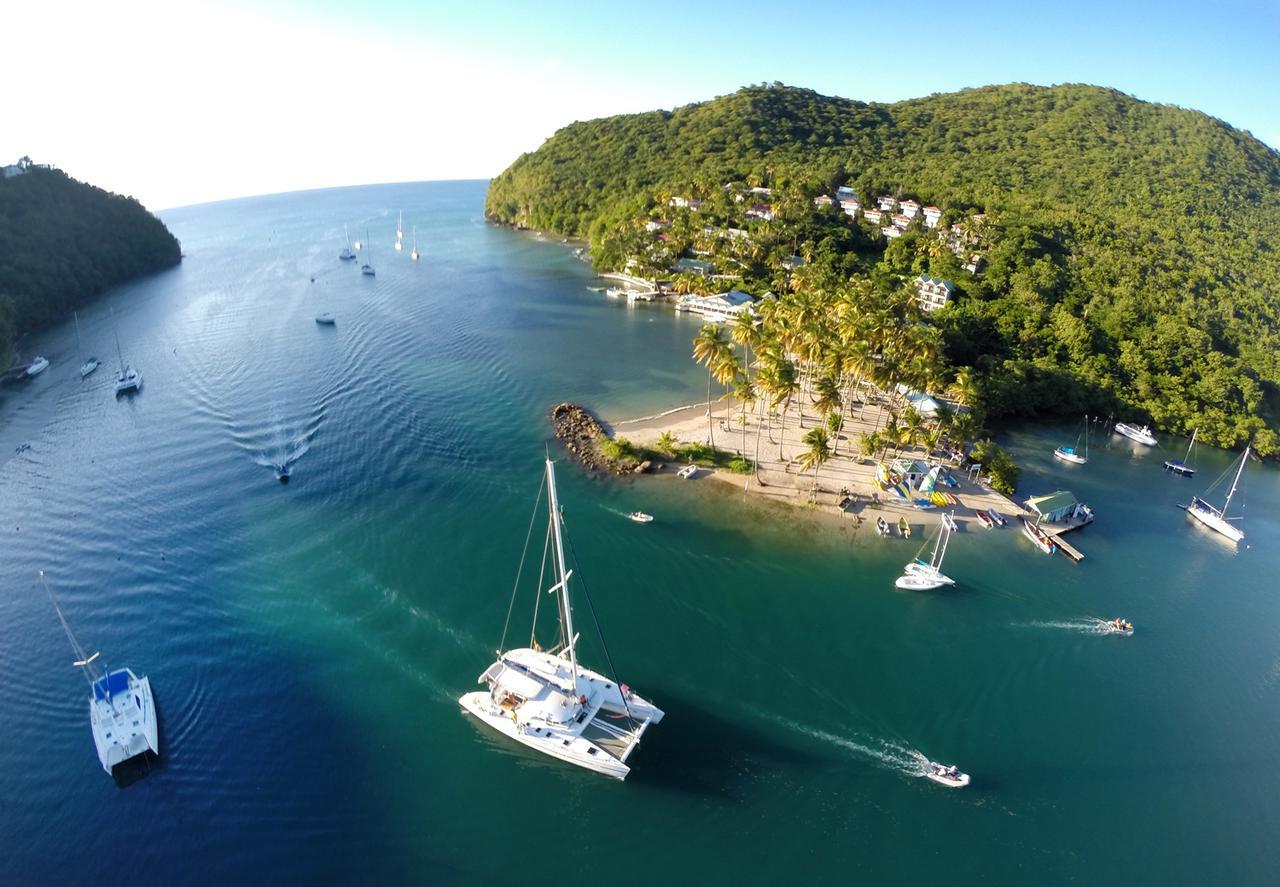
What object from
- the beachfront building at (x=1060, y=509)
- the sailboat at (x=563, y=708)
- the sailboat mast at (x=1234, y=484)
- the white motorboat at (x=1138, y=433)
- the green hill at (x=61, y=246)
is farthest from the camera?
the green hill at (x=61, y=246)

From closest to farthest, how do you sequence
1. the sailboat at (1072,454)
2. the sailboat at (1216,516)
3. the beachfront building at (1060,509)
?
the beachfront building at (1060,509) < the sailboat at (1216,516) < the sailboat at (1072,454)

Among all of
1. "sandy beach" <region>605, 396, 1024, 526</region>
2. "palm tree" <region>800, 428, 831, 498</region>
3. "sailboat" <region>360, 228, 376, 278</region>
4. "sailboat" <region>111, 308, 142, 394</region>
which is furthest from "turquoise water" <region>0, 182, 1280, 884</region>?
"sailboat" <region>360, 228, 376, 278</region>

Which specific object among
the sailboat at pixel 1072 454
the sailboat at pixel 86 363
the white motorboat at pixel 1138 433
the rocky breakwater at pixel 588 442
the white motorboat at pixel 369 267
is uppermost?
the white motorboat at pixel 369 267

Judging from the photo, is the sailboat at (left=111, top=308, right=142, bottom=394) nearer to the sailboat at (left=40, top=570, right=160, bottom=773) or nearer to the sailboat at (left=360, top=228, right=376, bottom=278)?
the sailboat at (left=40, top=570, right=160, bottom=773)

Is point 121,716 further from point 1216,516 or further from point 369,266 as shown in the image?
point 369,266

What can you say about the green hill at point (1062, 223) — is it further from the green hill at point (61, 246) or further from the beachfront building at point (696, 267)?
the green hill at point (61, 246)

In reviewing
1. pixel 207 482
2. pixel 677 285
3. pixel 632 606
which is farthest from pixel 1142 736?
pixel 677 285

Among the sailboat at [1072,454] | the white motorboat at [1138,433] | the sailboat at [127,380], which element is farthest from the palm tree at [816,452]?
the sailboat at [127,380]

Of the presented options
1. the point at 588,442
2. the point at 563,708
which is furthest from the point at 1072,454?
the point at 563,708
